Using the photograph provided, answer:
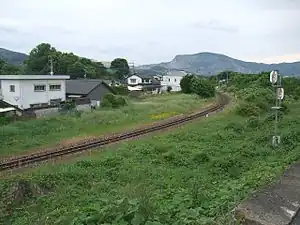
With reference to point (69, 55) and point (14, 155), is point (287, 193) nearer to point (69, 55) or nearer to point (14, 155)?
point (14, 155)

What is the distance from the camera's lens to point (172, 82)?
7438 cm

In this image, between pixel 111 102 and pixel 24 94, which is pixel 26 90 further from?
pixel 111 102

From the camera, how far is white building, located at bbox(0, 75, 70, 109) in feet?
101

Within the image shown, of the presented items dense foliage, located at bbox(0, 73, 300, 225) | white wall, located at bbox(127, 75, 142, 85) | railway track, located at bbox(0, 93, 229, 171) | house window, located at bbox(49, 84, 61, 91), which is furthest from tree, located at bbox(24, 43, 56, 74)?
dense foliage, located at bbox(0, 73, 300, 225)

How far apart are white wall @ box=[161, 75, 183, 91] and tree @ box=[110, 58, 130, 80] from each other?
12122 millimetres

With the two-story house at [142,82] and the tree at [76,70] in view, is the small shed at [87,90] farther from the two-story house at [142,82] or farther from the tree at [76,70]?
the two-story house at [142,82]

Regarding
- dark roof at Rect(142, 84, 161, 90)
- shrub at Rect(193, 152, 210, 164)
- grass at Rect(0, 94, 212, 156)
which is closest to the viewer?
shrub at Rect(193, 152, 210, 164)

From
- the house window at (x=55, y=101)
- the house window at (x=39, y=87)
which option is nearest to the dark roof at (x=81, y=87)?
the house window at (x=55, y=101)

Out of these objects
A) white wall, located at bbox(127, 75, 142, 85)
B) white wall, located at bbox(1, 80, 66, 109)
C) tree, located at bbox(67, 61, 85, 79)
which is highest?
tree, located at bbox(67, 61, 85, 79)

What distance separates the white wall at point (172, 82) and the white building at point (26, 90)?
137 ft

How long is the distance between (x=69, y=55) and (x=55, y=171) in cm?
5671

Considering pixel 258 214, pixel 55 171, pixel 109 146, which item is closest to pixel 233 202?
pixel 258 214

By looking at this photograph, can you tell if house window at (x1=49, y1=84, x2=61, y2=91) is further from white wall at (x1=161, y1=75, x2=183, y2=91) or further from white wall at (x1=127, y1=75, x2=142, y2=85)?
white wall at (x1=161, y1=75, x2=183, y2=91)

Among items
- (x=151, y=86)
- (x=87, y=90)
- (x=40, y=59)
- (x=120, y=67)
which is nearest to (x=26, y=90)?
(x=87, y=90)
